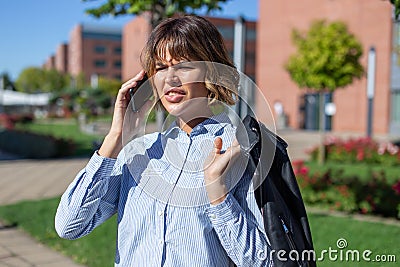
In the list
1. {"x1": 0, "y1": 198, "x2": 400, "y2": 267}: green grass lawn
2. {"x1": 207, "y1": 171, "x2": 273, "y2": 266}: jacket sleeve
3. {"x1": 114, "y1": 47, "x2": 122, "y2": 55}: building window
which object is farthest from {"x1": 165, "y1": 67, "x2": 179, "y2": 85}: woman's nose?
{"x1": 114, "y1": 47, "x2": 122, "y2": 55}: building window

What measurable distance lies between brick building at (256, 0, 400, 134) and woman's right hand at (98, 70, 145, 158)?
74.0 ft

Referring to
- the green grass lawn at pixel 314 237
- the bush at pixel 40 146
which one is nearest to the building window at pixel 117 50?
the bush at pixel 40 146

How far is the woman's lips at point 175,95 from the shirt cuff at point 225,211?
31 centimetres

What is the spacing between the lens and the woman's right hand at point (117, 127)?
1.35 m

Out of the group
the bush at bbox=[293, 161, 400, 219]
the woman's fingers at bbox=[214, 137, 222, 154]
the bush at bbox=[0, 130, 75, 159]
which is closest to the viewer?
the woman's fingers at bbox=[214, 137, 222, 154]

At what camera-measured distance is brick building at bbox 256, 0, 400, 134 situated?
2522cm

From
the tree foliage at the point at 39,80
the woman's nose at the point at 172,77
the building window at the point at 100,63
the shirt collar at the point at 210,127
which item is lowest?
the shirt collar at the point at 210,127

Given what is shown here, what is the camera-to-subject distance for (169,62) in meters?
1.34

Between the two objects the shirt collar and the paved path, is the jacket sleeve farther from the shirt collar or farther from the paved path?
the paved path

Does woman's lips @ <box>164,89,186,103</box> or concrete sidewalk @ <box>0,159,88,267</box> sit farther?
concrete sidewalk @ <box>0,159,88,267</box>

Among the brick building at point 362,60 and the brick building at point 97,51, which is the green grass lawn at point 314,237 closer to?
the brick building at point 362,60

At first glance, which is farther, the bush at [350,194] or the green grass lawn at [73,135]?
the green grass lawn at [73,135]

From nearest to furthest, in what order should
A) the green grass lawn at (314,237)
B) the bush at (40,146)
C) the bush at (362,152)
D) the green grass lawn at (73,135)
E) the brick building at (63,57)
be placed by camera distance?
the green grass lawn at (314,237)
the bush at (362,152)
the bush at (40,146)
the green grass lawn at (73,135)
the brick building at (63,57)

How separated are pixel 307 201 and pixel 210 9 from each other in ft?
10.8
